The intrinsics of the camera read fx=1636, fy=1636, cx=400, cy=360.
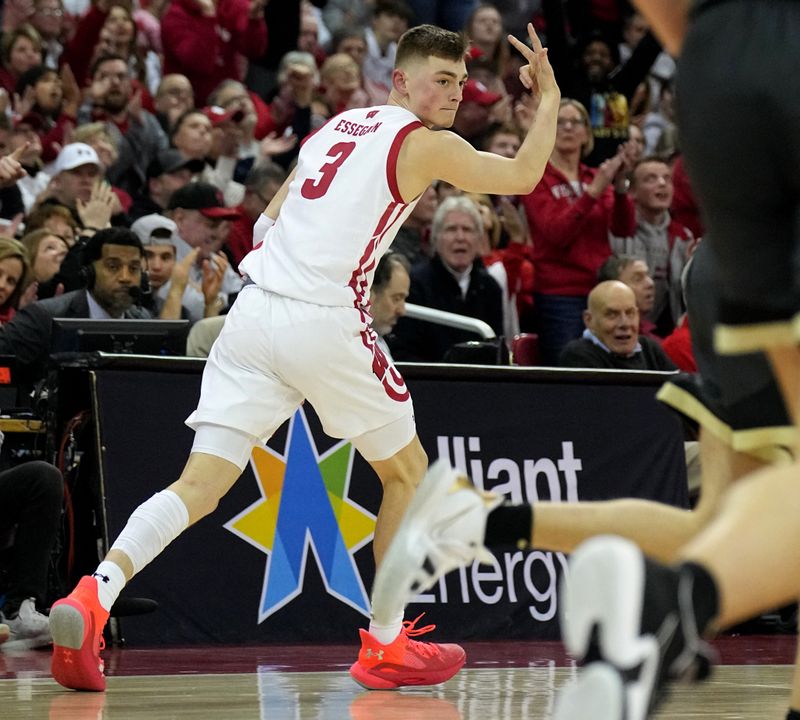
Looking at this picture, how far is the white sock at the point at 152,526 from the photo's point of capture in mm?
5871

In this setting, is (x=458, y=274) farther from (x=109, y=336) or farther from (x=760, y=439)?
(x=760, y=439)

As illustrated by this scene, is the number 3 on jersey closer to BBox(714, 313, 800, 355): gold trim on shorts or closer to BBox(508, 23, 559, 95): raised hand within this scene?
BBox(508, 23, 559, 95): raised hand

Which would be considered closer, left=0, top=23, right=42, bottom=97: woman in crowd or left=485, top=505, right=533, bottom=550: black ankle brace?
left=485, top=505, right=533, bottom=550: black ankle brace

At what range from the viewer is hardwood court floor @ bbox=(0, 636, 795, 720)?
201 inches

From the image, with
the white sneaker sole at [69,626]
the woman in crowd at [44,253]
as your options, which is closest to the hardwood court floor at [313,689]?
the white sneaker sole at [69,626]

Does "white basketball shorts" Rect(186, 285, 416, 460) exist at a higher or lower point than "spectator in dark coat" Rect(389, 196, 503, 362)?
lower

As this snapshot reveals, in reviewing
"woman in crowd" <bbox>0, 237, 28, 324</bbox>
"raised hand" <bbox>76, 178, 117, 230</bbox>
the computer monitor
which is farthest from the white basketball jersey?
"raised hand" <bbox>76, 178, 117, 230</bbox>

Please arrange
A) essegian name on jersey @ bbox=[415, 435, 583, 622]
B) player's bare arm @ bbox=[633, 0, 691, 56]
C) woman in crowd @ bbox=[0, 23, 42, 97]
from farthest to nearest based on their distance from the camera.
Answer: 1. woman in crowd @ bbox=[0, 23, 42, 97]
2. essegian name on jersey @ bbox=[415, 435, 583, 622]
3. player's bare arm @ bbox=[633, 0, 691, 56]

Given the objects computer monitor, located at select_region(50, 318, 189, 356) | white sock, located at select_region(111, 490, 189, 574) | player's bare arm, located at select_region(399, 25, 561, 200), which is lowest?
white sock, located at select_region(111, 490, 189, 574)

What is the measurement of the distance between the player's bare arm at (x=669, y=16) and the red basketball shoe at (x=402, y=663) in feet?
10.1

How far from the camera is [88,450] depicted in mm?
8008

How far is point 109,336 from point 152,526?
246 cm

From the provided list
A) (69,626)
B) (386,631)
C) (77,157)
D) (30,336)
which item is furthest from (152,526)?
(77,157)

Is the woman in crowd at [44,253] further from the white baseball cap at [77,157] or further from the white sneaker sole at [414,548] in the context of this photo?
the white sneaker sole at [414,548]
